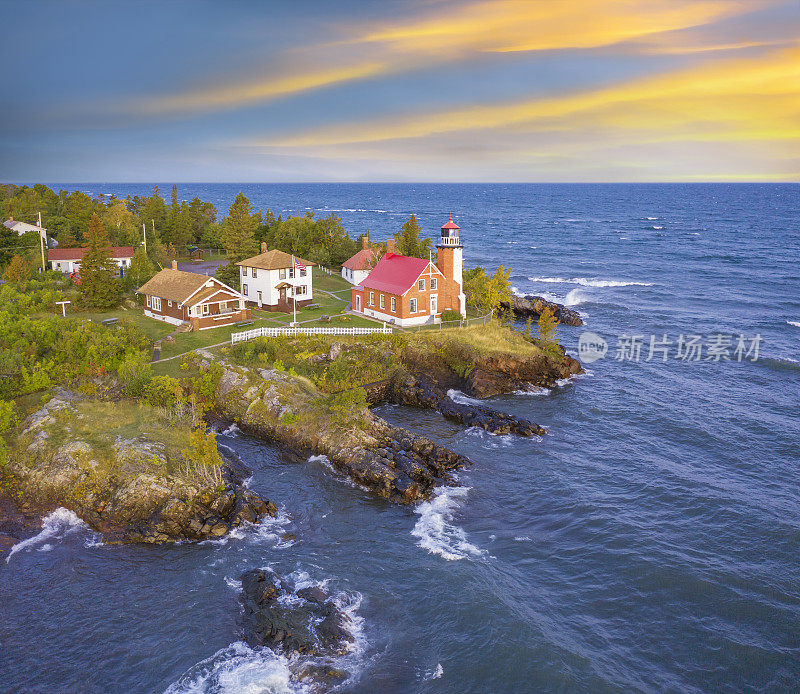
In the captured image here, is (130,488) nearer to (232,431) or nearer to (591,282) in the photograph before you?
(232,431)

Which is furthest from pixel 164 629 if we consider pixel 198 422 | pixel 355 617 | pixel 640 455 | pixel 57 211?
pixel 57 211

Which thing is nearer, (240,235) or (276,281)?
(276,281)

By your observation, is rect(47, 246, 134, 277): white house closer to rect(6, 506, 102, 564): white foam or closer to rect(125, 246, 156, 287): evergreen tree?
rect(125, 246, 156, 287): evergreen tree

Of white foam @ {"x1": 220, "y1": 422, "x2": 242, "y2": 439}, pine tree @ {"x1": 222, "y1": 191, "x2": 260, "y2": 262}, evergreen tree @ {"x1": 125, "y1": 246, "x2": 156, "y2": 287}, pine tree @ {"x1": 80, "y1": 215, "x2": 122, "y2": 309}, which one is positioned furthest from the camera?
pine tree @ {"x1": 222, "y1": 191, "x2": 260, "y2": 262}

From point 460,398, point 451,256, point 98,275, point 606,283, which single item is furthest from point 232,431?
point 606,283

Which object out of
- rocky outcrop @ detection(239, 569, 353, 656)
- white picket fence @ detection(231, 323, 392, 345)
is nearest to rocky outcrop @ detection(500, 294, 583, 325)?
white picket fence @ detection(231, 323, 392, 345)

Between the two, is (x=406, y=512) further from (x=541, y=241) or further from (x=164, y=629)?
(x=541, y=241)

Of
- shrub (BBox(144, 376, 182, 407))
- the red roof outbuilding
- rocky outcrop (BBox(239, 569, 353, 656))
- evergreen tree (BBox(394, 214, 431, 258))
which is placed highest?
evergreen tree (BBox(394, 214, 431, 258))

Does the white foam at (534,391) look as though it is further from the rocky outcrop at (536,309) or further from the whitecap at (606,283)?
the whitecap at (606,283)

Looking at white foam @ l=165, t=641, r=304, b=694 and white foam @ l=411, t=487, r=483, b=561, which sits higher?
white foam @ l=411, t=487, r=483, b=561
